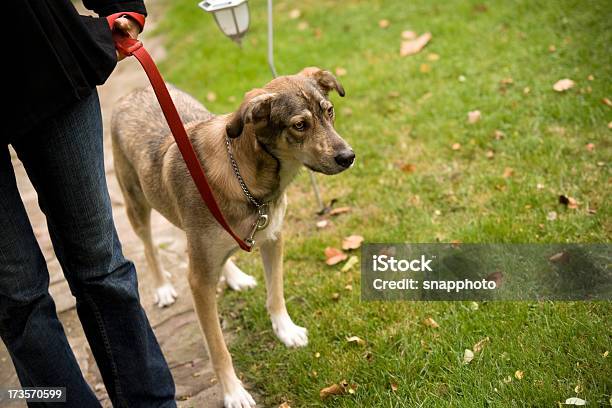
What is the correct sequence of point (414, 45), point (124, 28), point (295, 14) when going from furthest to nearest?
point (295, 14) < point (414, 45) < point (124, 28)

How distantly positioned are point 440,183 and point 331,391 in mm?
2164

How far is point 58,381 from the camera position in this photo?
8.74 feet

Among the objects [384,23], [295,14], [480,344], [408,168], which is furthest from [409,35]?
[480,344]

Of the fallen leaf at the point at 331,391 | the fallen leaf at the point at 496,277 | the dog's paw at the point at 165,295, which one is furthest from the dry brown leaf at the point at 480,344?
the dog's paw at the point at 165,295

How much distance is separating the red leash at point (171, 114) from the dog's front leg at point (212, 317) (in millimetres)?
237

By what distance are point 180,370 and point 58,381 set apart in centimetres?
112

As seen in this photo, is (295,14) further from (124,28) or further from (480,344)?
(480,344)

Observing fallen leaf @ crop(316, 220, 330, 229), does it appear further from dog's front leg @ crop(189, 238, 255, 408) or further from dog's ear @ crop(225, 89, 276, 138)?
dog's ear @ crop(225, 89, 276, 138)

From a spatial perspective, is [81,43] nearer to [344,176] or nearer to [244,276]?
[244,276]

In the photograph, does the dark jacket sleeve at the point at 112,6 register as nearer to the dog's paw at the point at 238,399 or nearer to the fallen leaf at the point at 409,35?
the dog's paw at the point at 238,399

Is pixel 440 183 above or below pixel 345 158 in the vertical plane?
below

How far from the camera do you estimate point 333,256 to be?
4.31 metres

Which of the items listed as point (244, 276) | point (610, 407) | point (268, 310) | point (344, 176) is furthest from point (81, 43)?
point (344, 176)

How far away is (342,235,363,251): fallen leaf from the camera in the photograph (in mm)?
4328
